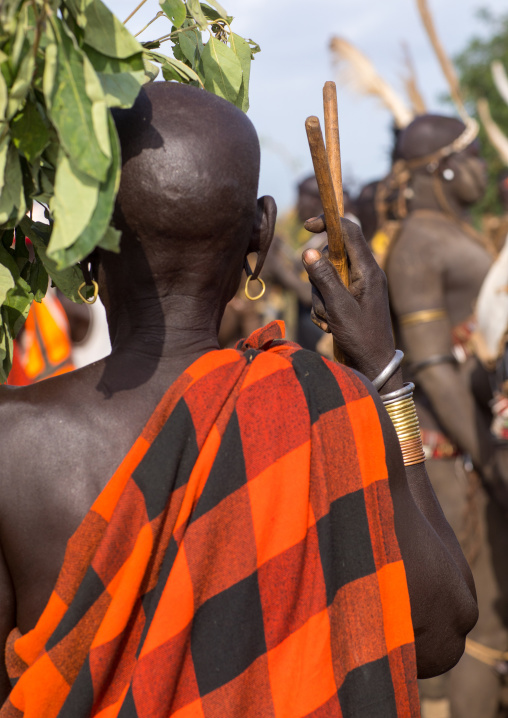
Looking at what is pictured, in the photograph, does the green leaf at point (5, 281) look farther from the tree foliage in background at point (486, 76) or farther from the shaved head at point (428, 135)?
the tree foliage in background at point (486, 76)

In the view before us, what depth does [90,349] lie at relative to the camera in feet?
18.5

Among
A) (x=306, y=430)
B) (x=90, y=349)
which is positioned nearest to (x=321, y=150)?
(x=306, y=430)

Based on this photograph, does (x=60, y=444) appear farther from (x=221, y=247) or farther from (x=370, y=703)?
(x=370, y=703)

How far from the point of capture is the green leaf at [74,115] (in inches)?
54.1

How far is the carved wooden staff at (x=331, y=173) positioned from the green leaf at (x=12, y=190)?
50cm

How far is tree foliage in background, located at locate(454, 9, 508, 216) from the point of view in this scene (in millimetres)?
18375

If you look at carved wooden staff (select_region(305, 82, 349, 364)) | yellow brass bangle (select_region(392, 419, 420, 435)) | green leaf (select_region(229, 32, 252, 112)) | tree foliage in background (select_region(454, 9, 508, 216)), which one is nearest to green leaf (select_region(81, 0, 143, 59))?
carved wooden staff (select_region(305, 82, 349, 364))

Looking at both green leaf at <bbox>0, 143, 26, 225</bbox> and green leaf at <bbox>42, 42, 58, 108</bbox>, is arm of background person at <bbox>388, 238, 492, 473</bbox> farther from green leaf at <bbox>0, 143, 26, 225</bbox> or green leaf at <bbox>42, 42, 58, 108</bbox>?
green leaf at <bbox>42, 42, 58, 108</bbox>

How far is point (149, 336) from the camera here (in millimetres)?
1617

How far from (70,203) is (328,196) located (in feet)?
1.66

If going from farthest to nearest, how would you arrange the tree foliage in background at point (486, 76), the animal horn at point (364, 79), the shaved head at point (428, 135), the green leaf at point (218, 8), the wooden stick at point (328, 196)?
the tree foliage in background at point (486, 76) < the animal horn at point (364, 79) < the shaved head at point (428, 135) < the green leaf at point (218, 8) < the wooden stick at point (328, 196)

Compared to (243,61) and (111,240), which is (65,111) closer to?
(111,240)

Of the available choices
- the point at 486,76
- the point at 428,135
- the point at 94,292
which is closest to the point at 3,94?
the point at 94,292

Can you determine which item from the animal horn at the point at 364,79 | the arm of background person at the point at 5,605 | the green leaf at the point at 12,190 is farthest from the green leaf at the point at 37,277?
the animal horn at the point at 364,79
